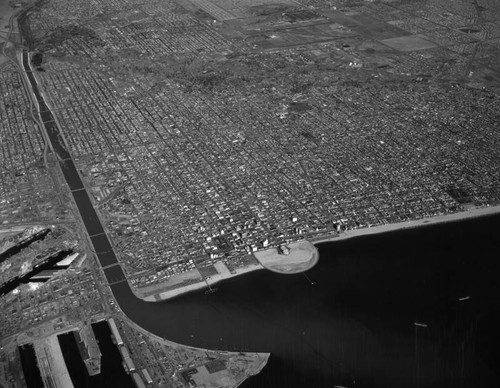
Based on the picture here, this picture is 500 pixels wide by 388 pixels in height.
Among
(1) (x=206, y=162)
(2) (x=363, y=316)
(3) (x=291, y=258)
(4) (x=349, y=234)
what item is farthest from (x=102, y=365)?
(1) (x=206, y=162)

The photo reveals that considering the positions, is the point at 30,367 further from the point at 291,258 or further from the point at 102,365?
the point at 291,258

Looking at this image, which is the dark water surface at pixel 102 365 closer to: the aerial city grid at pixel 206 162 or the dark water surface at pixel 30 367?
the aerial city grid at pixel 206 162

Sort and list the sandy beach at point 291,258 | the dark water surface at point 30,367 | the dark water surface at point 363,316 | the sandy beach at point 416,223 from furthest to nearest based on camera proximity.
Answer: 1. the sandy beach at point 416,223
2. the sandy beach at point 291,258
3. the dark water surface at point 363,316
4. the dark water surface at point 30,367

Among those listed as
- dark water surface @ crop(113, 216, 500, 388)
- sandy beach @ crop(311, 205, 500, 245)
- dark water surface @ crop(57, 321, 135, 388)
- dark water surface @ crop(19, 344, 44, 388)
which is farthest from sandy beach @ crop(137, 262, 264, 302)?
dark water surface @ crop(19, 344, 44, 388)

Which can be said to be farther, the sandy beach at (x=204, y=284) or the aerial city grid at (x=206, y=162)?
the sandy beach at (x=204, y=284)

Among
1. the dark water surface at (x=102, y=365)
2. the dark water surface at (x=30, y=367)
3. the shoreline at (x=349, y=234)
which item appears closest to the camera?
the dark water surface at (x=30, y=367)

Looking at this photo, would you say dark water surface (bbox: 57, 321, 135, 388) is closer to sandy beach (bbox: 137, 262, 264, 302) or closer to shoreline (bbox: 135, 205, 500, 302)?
sandy beach (bbox: 137, 262, 264, 302)

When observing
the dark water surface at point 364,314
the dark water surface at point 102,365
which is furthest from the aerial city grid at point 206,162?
the dark water surface at point 364,314

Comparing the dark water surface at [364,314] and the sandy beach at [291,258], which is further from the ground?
the sandy beach at [291,258]
